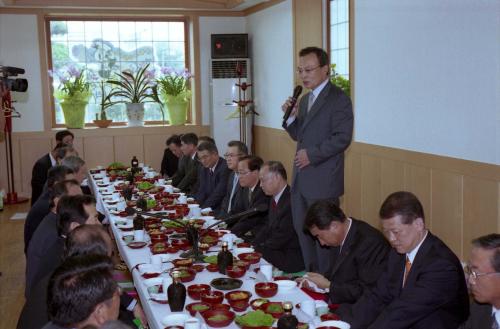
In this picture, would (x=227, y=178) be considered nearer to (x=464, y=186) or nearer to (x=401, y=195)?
(x=464, y=186)

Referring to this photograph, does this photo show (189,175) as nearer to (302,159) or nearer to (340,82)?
(340,82)

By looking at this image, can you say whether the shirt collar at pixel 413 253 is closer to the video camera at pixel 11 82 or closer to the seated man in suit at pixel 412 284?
the seated man in suit at pixel 412 284

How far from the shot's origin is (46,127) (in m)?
9.60

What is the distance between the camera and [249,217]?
5.07 m

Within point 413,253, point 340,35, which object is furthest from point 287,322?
point 340,35

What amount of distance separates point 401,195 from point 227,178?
3.35m

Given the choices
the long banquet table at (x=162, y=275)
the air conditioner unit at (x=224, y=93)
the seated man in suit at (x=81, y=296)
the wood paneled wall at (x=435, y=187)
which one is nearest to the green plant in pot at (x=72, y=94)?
the air conditioner unit at (x=224, y=93)

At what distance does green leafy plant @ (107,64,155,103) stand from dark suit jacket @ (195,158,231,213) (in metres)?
3.66

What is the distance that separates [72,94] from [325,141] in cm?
635

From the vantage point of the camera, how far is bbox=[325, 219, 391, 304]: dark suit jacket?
3.25 meters

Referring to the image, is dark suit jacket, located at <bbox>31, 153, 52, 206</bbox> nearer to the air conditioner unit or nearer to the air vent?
the air conditioner unit

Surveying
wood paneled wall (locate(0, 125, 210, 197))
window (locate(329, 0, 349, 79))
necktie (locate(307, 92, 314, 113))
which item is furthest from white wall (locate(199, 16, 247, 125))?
necktie (locate(307, 92, 314, 113))

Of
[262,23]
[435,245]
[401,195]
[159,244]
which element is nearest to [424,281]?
[435,245]

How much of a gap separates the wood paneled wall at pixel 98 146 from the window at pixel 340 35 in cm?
340
